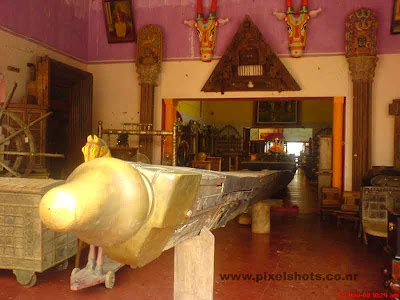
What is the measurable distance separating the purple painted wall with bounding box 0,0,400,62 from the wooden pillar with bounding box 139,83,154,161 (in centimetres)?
79

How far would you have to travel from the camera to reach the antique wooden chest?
3361mm

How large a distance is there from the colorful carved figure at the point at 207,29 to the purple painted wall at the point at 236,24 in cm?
13

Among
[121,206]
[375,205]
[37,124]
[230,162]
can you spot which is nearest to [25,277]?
[121,206]

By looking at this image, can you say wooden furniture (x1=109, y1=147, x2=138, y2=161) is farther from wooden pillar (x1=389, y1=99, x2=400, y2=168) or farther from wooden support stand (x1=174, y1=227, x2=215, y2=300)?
wooden support stand (x1=174, y1=227, x2=215, y2=300)

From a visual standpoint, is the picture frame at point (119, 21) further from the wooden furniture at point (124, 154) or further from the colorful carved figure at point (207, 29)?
the wooden furniture at point (124, 154)

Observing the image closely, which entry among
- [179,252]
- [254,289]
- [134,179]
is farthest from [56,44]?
[134,179]

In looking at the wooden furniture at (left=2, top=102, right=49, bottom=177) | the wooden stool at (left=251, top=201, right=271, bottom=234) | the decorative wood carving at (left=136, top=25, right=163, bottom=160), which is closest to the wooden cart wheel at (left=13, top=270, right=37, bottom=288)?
the wooden furniture at (left=2, top=102, right=49, bottom=177)

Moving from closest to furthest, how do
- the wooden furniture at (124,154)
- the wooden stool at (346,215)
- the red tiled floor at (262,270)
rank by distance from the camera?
the red tiled floor at (262,270)
the wooden stool at (346,215)
the wooden furniture at (124,154)

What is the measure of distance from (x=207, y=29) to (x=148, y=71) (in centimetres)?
140

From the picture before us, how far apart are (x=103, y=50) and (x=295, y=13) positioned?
12.8ft

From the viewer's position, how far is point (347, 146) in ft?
23.5

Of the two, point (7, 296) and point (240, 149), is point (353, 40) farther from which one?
point (240, 149)

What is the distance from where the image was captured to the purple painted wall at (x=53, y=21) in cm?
611

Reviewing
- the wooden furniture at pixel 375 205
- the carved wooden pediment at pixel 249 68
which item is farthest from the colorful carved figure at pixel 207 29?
the wooden furniture at pixel 375 205
